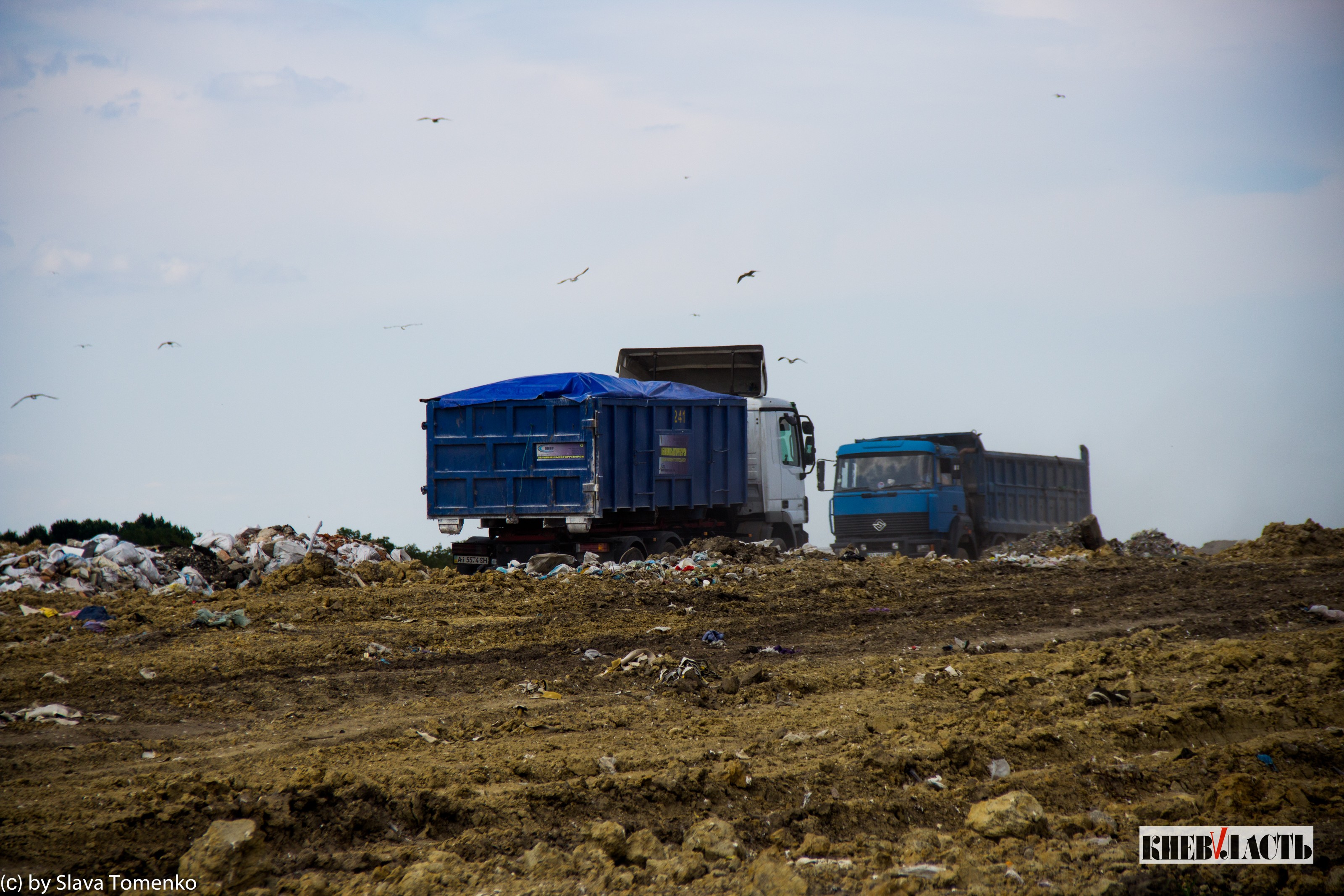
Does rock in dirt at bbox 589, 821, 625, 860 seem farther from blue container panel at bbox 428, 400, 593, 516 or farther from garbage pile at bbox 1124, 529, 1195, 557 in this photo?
A: garbage pile at bbox 1124, 529, 1195, 557

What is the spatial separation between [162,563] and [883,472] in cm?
1295

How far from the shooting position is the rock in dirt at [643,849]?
4.20 m

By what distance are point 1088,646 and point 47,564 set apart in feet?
42.7

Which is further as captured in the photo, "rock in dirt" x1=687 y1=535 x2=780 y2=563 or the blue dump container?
"rock in dirt" x1=687 y1=535 x2=780 y2=563

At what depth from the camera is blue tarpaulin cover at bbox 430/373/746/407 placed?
14.7 meters

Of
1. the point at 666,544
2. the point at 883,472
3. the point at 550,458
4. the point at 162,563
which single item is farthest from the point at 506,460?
the point at 883,472

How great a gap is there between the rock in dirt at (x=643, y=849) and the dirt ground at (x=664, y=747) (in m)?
0.01

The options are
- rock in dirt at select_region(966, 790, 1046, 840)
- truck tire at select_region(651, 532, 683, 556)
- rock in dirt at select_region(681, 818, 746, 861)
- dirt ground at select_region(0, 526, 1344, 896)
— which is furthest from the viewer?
truck tire at select_region(651, 532, 683, 556)

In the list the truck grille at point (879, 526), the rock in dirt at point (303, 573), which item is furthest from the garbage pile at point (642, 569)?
the truck grille at point (879, 526)

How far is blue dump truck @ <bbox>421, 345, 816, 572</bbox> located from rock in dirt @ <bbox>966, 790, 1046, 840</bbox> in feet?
33.3

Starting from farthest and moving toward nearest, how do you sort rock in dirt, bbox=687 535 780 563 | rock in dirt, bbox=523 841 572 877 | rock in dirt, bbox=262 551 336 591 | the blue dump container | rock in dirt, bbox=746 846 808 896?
rock in dirt, bbox=687 535 780 563
the blue dump container
rock in dirt, bbox=262 551 336 591
rock in dirt, bbox=523 841 572 877
rock in dirt, bbox=746 846 808 896

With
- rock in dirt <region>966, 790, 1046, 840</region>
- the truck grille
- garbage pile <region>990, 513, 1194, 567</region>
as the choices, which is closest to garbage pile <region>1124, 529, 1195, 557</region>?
garbage pile <region>990, 513, 1194, 567</region>

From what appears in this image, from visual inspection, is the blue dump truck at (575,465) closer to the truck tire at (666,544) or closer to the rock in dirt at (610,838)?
the truck tire at (666,544)

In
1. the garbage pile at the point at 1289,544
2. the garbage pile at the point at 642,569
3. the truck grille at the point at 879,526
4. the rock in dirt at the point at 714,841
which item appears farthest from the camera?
the truck grille at the point at 879,526
